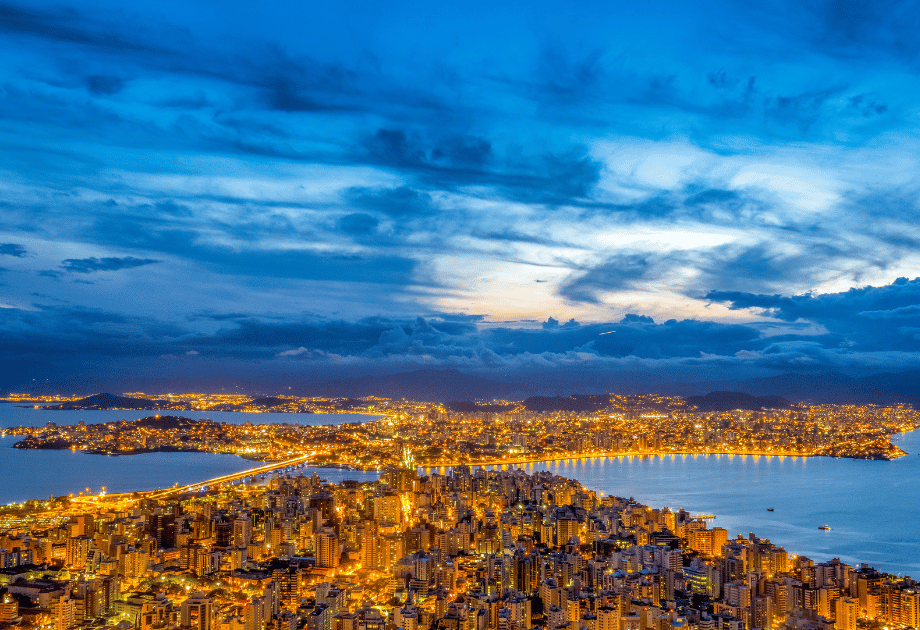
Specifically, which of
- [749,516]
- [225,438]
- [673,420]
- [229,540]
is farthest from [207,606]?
[673,420]

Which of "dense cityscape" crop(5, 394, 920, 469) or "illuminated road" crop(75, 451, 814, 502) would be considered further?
"dense cityscape" crop(5, 394, 920, 469)

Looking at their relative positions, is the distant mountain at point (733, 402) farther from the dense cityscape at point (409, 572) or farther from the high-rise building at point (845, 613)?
the high-rise building at point (845, 613)

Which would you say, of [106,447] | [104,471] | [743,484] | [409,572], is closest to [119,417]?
[106,447]

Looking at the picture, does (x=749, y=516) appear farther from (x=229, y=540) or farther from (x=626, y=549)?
(x=229, y=540)

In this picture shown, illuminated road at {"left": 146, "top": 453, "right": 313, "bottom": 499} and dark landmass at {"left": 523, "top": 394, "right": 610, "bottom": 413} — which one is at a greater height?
dark landmass at {"left": 523, "top": 394, "right": 610, "bottom": 413}

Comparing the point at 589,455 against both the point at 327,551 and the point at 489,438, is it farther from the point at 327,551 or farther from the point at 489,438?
the point at 327,551

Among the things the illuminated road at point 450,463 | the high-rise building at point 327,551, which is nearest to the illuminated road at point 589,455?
the illuminated road at point 450,463

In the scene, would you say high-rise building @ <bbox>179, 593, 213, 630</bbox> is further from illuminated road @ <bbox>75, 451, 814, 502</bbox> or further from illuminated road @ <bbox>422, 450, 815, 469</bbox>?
illuminated road @ <bbox>422, 450, 815, 469</bbox>

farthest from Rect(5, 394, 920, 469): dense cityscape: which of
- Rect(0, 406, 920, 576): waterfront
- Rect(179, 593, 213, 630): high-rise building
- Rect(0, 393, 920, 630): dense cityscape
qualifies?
Rect(179, 593, 213, 630): high-rise building
